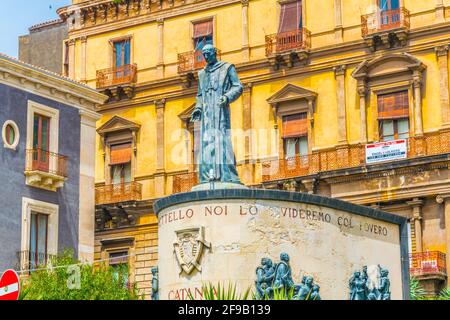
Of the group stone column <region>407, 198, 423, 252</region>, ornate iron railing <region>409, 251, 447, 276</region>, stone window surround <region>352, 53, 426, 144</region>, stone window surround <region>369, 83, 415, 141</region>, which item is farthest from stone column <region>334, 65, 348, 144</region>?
ornate iron railing <region>409, 251, 447, 276</region>

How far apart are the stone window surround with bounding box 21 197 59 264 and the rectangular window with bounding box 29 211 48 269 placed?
13cm

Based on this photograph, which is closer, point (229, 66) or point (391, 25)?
point (229, 66)

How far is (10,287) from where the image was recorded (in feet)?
68.3

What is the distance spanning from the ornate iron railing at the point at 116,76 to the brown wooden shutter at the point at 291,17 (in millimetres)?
6134

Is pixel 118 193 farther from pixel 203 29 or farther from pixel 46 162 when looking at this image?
pixel 46 162

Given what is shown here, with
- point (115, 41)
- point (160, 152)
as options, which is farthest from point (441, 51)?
point (115, 41)

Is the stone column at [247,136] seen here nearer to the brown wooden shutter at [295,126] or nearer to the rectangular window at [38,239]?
the brown wooden shutter at [295,126]

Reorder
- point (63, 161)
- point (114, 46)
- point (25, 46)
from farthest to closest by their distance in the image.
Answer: point (25, 46)
point (114, 46)
point (63, 161)

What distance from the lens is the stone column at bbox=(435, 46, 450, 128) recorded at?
4040cm
